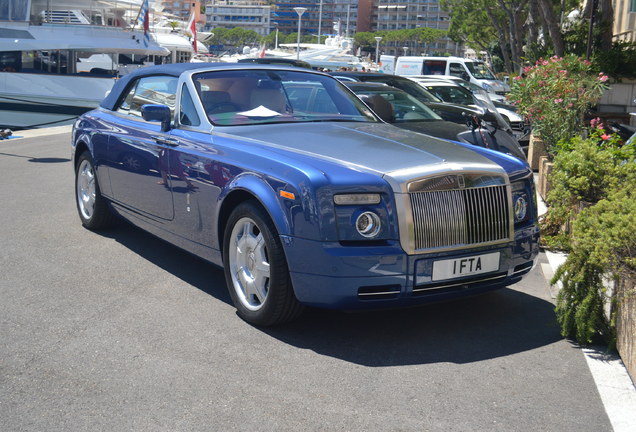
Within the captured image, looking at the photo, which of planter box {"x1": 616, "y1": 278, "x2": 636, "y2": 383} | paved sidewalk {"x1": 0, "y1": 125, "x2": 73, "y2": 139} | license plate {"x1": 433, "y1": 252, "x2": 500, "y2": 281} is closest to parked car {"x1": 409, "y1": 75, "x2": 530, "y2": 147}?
paved sidewalk {"x1": 0, "y1": 125, "x2": 73, "y2": 139}

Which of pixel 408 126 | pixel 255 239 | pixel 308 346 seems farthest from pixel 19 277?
pixel 408 126

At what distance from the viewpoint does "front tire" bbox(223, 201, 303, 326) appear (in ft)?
15.7

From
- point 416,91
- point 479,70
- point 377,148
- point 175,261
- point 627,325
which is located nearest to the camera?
point 627,325

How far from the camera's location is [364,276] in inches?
178

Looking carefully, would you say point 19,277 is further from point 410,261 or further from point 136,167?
point 410,261

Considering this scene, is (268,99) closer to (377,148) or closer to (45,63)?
(377,148)

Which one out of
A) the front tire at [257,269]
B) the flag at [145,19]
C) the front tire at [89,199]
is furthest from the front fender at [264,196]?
the flag at [145,19]

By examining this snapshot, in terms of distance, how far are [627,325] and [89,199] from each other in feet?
17.2

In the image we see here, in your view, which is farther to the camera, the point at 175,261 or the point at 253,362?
the point at 175,261

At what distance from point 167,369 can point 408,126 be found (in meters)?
6.64

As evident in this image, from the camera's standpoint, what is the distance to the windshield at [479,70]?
31734 millimetres

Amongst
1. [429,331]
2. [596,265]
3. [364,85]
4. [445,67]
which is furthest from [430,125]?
[445,67]

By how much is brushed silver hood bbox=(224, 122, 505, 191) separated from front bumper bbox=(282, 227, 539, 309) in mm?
427

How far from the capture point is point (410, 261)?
457 cm
